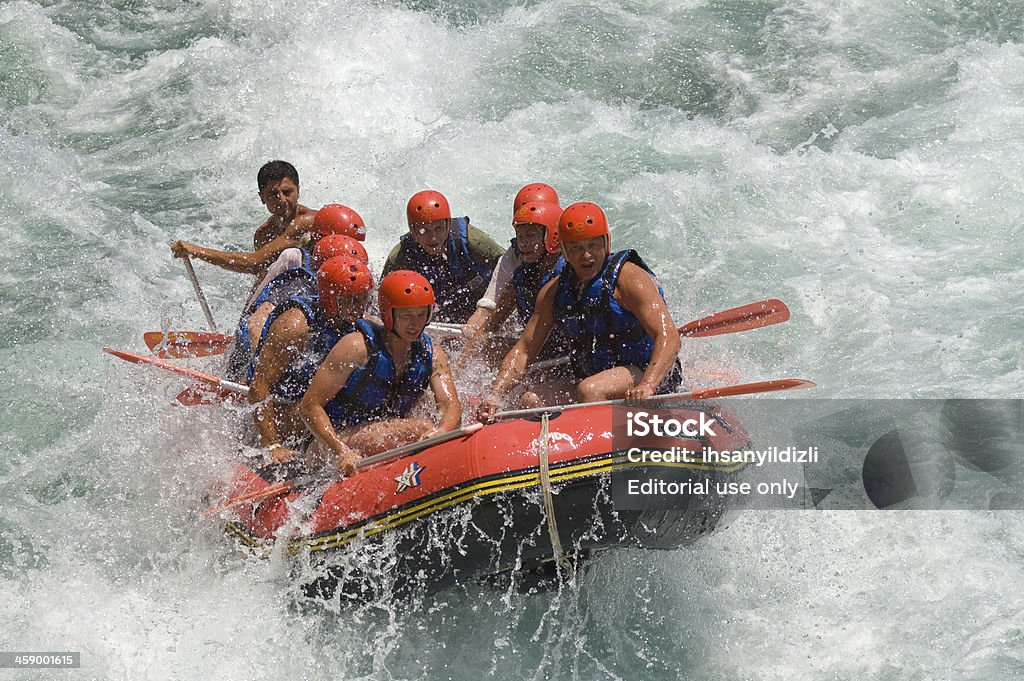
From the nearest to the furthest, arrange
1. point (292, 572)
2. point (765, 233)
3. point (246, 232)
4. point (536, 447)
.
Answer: point (536, 447) < point (292, 572) < point (765, 233) < point (246, 232)

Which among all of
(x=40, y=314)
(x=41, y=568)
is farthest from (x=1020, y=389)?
(x=40, y=314)

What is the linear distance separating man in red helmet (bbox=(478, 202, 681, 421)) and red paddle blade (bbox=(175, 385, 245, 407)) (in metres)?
1.36

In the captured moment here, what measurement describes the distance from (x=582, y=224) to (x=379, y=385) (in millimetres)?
1109

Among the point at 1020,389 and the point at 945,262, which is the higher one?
the point at 945,262

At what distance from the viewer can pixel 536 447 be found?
459cm

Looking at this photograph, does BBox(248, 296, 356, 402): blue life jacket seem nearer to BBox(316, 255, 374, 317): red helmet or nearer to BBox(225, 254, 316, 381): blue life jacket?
BBox(316, 255, 374, 317): red helmet

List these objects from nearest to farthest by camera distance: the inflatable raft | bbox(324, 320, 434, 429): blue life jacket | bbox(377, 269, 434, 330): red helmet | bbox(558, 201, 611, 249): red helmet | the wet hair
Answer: the inflatable raft, bbox(377, 269, 434, 330): red helmet, bbox(324, 320, 434, 429): blue life jacket, bbox(558, 201, 611, 249): red helmet, the wet hair

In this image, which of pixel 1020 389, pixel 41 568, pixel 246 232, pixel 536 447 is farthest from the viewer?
pixel 246 232

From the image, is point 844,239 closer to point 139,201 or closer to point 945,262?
point 945,262

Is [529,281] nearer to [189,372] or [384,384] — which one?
[384,384]

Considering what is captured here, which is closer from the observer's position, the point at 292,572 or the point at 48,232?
the point at 292,572

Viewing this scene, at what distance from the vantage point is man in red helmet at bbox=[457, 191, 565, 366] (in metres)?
5.60

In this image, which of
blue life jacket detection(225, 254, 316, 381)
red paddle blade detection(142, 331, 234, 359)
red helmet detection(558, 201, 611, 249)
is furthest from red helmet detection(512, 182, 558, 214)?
red paddle blade detection(142, 331, 234, 359)

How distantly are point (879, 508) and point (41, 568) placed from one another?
411 cm
